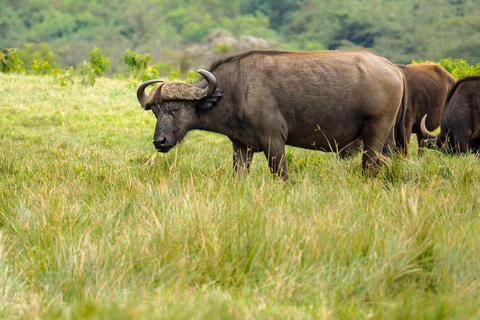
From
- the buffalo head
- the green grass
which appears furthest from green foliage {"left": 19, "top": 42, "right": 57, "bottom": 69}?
the green grass

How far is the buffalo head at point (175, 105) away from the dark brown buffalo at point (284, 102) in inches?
0.4

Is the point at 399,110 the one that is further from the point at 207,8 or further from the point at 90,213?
the point at 207,8

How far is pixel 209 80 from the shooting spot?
283 inches

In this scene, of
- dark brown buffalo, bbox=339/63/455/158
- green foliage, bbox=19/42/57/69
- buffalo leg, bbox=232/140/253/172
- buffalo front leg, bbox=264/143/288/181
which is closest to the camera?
buffalo front leg, bbox=264/143/288/181

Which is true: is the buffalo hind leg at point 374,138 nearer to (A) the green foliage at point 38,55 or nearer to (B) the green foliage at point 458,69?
(B) the green foliage at point 458,69

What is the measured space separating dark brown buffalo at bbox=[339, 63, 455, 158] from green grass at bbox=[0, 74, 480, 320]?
15.2ft

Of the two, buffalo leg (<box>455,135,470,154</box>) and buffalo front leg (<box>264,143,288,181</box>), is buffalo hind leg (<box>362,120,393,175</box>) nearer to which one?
buffalo front leg (<box>264,143,288,181</box>)

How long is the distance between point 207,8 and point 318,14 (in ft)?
54.3

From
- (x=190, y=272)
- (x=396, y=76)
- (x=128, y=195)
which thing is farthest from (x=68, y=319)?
(x=396, y=76)

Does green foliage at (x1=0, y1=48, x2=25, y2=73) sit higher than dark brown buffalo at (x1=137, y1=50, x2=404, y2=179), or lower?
lower

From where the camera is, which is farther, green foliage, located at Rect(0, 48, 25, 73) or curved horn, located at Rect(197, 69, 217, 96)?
green foliage, located at Rect(0, 48, 25, 73)

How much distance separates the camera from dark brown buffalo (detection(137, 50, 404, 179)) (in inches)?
282

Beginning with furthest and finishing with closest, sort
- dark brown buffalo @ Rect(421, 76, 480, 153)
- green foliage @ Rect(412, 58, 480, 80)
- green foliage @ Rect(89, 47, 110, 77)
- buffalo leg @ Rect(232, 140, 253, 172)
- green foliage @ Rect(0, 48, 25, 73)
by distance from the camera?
green foliage @ Rect(0, 48, 25, 73), green foliage @ Rect(89, 47, 110, 77), green foliage @ Rect(412, 58, 480, 80), dark brown buffalo @ Rect(421, 76, 480, 153), buffalo leg @ Rect(232, 140, 253, 172)

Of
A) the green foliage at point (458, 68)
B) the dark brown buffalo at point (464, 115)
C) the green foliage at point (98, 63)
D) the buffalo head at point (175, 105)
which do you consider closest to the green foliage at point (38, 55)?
the green foliage at point (98, 63)
